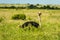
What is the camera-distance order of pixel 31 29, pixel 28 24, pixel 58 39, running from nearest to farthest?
pixel 58 39 → pixel 31 29 → pixel 28 24

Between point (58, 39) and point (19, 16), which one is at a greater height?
point (58, 39)

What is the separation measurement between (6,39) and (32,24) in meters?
8.45

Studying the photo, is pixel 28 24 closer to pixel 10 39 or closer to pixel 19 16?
pixel 10 39

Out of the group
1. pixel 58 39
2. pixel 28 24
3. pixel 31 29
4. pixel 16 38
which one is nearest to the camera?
pixel 58 39

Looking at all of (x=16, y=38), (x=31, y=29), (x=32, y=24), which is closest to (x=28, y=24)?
(x=32, y=24)

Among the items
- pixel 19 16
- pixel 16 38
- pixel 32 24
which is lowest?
pixel 19 16

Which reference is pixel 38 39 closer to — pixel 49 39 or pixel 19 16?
pixel 49 39

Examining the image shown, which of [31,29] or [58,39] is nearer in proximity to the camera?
[58,39]

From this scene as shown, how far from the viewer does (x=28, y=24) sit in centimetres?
2222

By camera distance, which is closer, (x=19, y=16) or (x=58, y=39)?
(x=58, y=39)

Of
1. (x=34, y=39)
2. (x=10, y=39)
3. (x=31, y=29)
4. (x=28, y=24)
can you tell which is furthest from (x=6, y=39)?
(x=28, y=24)

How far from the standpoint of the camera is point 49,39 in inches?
564

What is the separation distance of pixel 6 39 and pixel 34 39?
1580mm

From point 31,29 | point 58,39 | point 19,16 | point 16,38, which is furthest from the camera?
point 19,16
